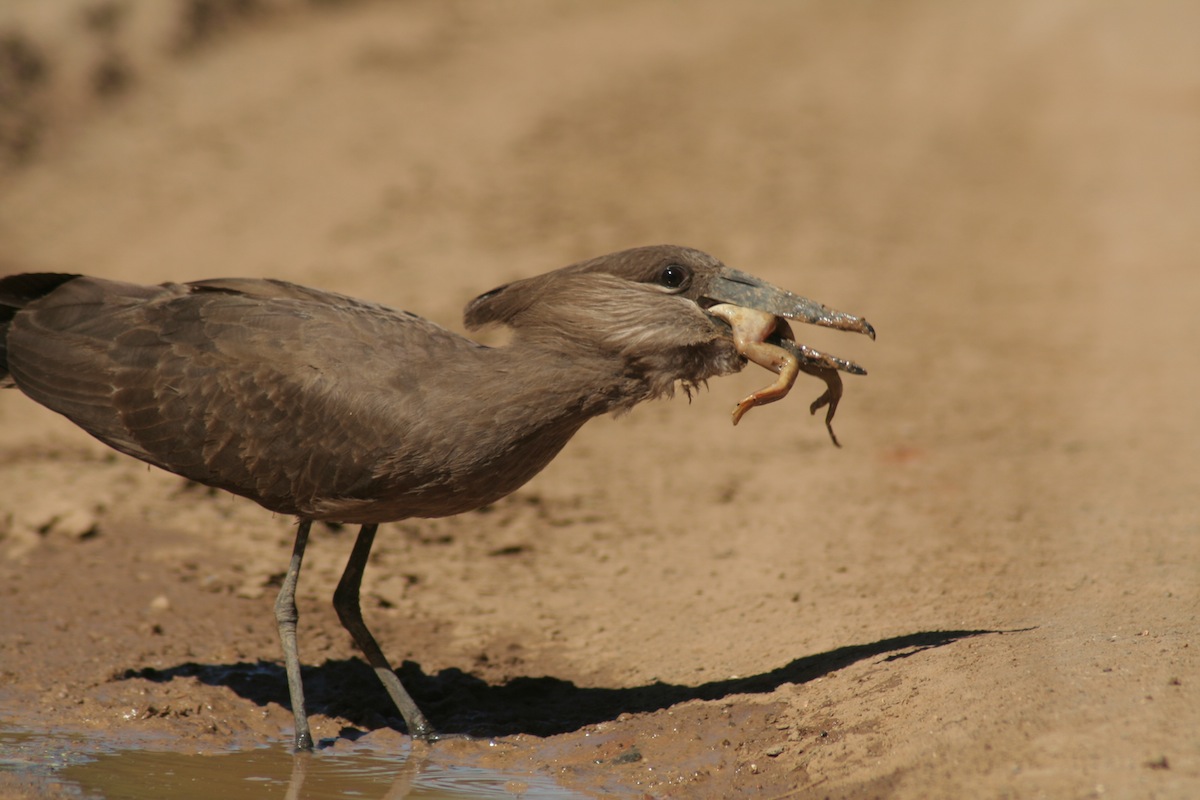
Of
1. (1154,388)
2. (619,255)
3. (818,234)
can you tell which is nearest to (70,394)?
(619,255)

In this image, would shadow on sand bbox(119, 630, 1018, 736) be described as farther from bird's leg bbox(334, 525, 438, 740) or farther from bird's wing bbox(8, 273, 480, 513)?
bird's wing bbox(8, 273, 480, 513)

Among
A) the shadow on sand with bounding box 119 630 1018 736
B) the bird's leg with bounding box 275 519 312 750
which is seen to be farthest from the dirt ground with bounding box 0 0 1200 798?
the bird's leg with bounding box 275 519 312 750

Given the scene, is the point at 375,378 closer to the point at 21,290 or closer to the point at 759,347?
the point at 759,347

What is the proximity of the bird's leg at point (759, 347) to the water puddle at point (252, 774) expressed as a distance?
169 cm

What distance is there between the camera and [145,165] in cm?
1473

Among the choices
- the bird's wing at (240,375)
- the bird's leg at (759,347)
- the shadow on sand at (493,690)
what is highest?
the bird's leg at (759,347)

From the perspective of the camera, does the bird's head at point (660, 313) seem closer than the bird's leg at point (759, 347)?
No

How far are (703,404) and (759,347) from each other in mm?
5278

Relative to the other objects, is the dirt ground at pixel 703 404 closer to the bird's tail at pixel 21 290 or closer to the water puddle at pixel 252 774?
the water puddle at pixel 252 774

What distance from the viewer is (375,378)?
5.40 meters

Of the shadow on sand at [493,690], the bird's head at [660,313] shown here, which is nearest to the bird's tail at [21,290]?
the shadow on sand at [493,690]

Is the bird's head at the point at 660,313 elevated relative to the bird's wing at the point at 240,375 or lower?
elevated

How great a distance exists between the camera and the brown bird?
17.2ft

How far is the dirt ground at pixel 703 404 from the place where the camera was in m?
5.43
